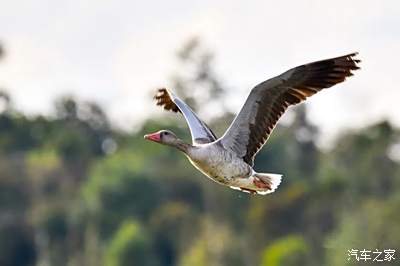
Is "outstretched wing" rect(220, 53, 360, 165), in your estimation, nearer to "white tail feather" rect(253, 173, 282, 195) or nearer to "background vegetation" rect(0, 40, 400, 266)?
"white tail feather" rect(253, 173, 282, 195)

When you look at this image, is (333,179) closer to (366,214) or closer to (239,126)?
(366,214)

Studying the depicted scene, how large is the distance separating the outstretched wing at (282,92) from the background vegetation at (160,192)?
2618 centimetres

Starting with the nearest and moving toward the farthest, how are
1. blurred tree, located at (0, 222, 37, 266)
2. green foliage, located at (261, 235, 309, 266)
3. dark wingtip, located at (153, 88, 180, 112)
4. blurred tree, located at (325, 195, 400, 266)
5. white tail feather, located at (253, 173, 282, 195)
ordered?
white tail feather, located at (253, 173, 282, 195) < dark wingtip, located at (153, 88, 180, 112) < blurred tree, located at (325, 195, 400, 266) < green foliage, located at (261, 235, 309, 266) < blurred tree, located at (0, 222, 37, 266)

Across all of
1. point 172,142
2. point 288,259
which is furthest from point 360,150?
point 172,142

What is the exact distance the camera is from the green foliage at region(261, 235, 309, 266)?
146 ft

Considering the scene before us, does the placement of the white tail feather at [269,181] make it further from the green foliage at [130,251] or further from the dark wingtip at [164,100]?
the green foliage at [130,251]

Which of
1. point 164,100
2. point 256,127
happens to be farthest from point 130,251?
point 256,127

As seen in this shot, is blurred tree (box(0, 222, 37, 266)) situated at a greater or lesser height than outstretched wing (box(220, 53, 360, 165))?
greater

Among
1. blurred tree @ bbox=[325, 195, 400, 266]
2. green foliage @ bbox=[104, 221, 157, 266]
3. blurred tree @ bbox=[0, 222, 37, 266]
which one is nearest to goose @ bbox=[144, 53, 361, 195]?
blurred tree @ bbox=[325, 195, 400, 266]

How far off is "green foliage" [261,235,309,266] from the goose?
22.0 meters

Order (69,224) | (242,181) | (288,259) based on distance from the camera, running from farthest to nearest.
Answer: (69,224) → (288,259) → (242,181)

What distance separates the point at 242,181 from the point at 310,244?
92.0ft

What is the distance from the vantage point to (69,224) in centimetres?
6544

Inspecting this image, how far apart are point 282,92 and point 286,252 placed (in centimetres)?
2498
